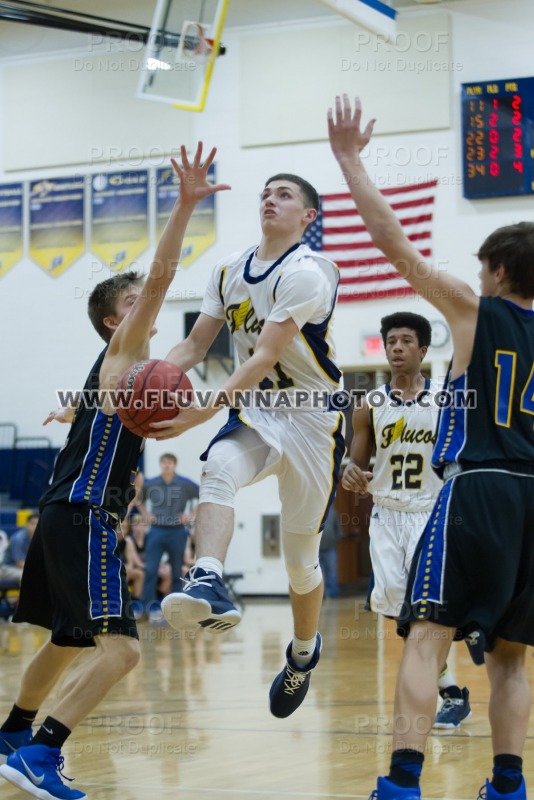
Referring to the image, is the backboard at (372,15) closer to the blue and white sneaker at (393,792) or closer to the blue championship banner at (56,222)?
the blue championship banner at (56,222)

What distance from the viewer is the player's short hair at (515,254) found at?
12.5 ft

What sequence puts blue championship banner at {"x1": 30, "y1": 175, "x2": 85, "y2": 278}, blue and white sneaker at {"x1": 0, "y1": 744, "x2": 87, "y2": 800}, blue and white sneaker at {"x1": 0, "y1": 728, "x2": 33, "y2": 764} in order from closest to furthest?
blue and white sneaker at {"x1": 0, "y1": 744, "x2": 87, "y2": 800}, blue and white sneaker at {"x1": 0, "y1": 728, "x2": 33, "y2": 764}, blue championship banner at {"x1": 30, "y1": 175, "x2": 85, "y2": 278}

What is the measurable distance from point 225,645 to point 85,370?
29.0 ft

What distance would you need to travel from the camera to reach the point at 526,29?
16.9m

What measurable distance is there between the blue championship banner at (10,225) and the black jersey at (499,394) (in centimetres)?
1727

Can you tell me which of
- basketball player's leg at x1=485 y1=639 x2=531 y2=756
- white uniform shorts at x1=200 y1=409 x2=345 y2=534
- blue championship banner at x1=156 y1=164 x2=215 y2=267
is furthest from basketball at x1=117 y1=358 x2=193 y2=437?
blue championship banner at x1=156 y1=164 x2=215 y2=267

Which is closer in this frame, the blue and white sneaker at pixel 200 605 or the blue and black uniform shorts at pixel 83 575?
the blue and white sneaker at pixel 200 605

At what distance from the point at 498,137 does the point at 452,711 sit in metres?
12.0

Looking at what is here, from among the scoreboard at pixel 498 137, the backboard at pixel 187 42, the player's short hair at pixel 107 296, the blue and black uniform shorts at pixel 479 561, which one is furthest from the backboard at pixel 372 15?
the blue and black uniform shorts at pixel 479 561

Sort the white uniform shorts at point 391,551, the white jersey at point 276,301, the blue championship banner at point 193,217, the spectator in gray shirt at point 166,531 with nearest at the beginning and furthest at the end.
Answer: the white jersey at point 276,301
the white uniform shorts at point 391,551
the spectator in gray shirt at point 166,531
the blue championship banner at point 193,217

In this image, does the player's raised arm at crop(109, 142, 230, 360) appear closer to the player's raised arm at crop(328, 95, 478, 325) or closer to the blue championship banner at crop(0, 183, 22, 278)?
the player's raised arm at crop(328, 95, 478, 325)

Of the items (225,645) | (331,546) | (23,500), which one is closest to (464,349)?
(225,645)

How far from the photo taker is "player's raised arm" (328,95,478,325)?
3.72 metres

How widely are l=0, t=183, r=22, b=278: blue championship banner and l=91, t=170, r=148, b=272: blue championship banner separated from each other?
161cm
